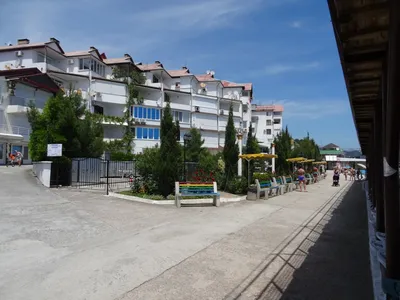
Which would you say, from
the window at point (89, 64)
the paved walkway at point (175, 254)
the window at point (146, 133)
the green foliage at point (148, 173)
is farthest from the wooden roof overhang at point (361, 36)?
the window at point (89, 64)

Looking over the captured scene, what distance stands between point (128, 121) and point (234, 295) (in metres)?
42.7

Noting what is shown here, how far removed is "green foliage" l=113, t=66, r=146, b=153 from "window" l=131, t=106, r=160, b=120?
884 millimetres

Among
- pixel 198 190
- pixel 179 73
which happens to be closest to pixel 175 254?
pixel 198 190

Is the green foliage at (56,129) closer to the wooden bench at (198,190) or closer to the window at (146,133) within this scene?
the wooden bench at (198,190)

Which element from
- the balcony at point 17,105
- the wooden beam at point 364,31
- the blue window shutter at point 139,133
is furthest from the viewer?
the blue window shutter at point 139,133

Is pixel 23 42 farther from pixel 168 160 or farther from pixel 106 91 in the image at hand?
pixel 168 160

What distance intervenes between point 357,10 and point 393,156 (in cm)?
154

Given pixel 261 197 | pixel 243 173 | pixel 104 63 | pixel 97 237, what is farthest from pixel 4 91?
pixel 97 237

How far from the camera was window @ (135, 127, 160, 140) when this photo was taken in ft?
153

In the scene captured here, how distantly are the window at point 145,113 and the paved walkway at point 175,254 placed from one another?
117 feet

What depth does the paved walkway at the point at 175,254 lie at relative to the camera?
4.90m

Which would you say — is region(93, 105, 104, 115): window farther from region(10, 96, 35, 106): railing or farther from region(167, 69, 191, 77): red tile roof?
region(167, 69, 191, 77): red tile roof

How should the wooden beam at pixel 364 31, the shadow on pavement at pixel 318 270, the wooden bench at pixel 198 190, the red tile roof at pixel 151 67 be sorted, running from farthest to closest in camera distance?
the red tile roof at pixel 151 67 < the wooden bench at pixel 198 190 < the shadow on pavement at pixel 318 270 < the wooden beam at pixel 364 31

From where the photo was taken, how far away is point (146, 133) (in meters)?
47.4
